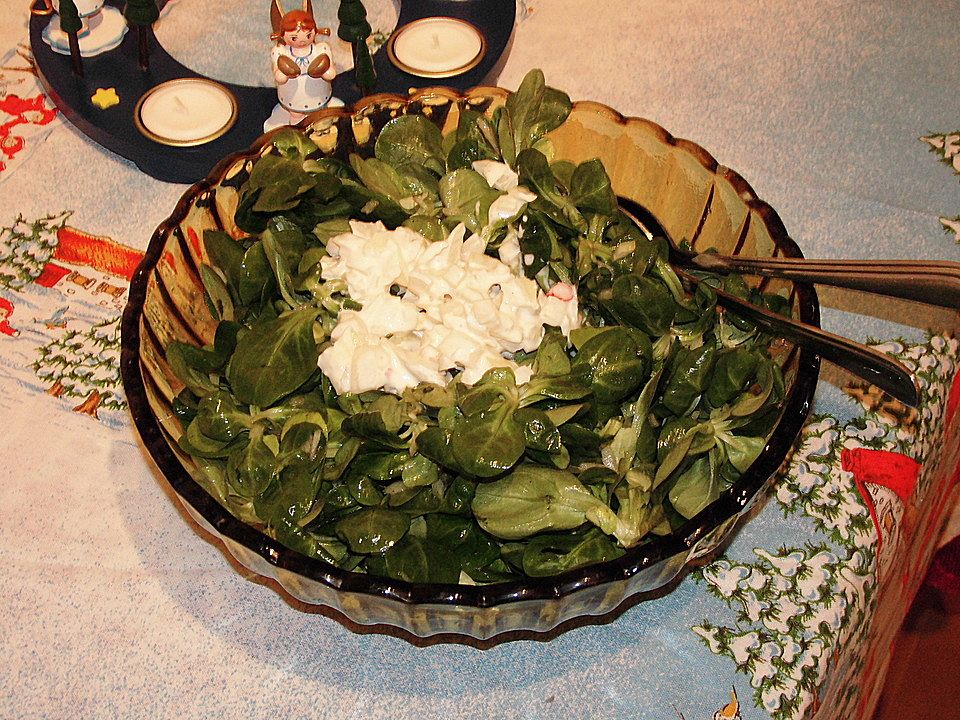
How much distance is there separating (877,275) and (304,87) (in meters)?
0.45

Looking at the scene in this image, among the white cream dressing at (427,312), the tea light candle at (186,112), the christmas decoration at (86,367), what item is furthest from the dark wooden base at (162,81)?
the white cream dressing at (427,312)

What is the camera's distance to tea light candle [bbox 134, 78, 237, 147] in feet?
2.59

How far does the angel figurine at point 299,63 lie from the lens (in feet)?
2.44

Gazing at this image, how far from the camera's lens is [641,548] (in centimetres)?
47

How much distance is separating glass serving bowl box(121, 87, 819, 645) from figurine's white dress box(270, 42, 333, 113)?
0.38 feet

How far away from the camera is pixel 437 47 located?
84cm

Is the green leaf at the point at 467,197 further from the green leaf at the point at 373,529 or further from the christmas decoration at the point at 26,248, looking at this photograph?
the christmas decoration at the point at 26,248

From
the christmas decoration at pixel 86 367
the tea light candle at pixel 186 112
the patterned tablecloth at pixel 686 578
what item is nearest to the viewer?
the patterned tablecloth at pixel 686 578

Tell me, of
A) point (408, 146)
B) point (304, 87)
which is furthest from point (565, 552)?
point (304, 87)

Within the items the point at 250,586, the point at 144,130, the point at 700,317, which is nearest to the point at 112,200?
the point at 144,130

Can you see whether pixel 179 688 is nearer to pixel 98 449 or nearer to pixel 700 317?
pixel 98 449

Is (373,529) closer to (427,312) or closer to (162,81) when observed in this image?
(427,312)

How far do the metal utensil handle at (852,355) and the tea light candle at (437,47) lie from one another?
15.3 inches

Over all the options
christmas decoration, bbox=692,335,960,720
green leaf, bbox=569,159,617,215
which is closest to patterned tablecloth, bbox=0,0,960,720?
christmas decoration, bbox=692,335,960,720
